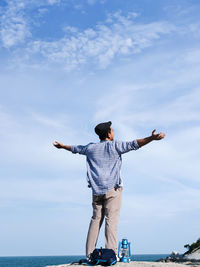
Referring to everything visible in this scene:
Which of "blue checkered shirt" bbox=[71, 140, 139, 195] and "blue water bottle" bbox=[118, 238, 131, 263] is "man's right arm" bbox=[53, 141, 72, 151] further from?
"blue water bottle" bbox=[118, 238, 131, 263]

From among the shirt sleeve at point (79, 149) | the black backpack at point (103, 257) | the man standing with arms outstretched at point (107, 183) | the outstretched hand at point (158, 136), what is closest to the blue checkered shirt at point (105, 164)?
the man standing with arms outstretched at point (107, 183)

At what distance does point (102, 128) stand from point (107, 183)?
1241mm

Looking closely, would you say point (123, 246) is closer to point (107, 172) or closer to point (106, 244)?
point (106, 244)

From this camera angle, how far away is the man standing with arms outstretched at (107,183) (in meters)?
7.20

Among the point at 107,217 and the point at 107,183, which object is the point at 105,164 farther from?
the point at 107,217

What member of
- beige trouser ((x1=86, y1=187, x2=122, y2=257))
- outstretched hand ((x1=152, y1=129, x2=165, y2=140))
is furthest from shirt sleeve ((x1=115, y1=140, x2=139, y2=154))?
beige trouser ((x1=86, y1=187, x2=122, y2=257))

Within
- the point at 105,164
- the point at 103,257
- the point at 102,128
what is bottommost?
the point at 103,257

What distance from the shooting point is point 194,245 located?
4803 centimetres

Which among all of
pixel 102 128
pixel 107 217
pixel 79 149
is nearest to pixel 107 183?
pixel 107 217

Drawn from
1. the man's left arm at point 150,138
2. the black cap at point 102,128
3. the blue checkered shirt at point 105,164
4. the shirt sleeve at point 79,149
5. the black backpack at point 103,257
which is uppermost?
the black cap at point 102,128

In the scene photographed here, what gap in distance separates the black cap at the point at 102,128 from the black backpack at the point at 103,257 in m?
2.46

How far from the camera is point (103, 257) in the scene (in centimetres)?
662

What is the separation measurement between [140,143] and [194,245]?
45074mm

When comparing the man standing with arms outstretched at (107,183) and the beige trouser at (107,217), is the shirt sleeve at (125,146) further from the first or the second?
the beige trouser at (107,217)
